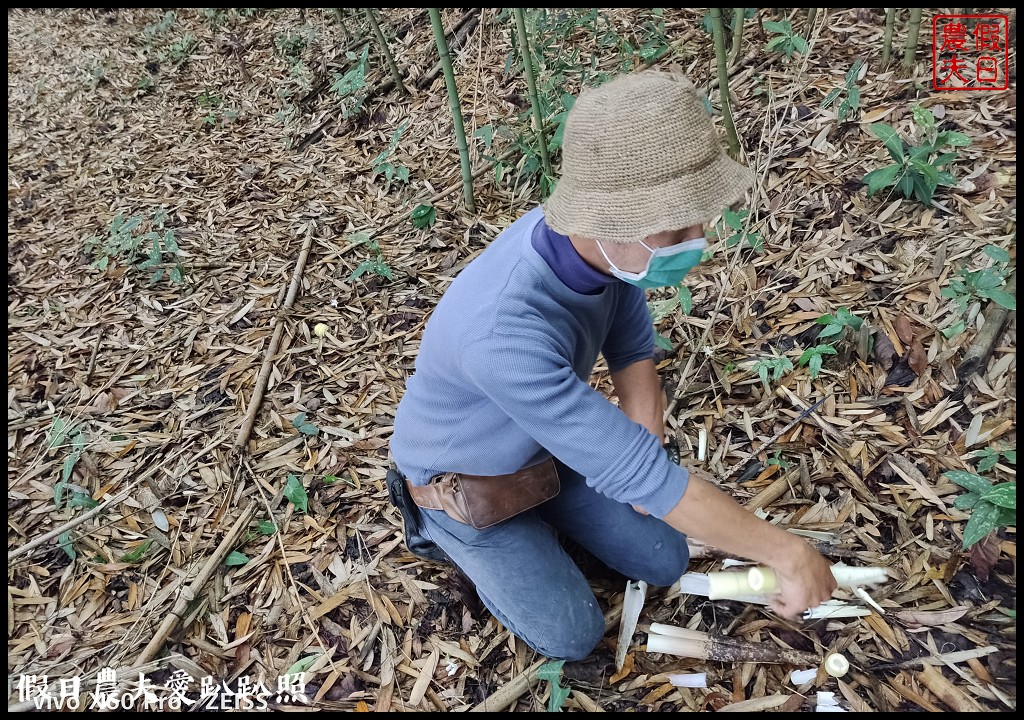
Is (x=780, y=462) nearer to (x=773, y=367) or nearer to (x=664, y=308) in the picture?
(x=773, y=367)

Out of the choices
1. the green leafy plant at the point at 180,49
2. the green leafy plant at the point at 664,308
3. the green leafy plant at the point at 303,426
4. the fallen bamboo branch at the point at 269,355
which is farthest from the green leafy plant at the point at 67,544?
the green leafy plant at the point at 180,49

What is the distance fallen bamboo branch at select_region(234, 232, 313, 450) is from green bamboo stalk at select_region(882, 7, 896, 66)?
3199mm

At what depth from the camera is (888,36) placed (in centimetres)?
306

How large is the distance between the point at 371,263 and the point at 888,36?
2.79 meters

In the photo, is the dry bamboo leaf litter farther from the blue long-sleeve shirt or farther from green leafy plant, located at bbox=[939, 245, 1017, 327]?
the blue long-sleeve shirt

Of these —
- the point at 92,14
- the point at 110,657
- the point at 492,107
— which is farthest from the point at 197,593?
the point at 92,14

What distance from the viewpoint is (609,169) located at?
1368 millimetres

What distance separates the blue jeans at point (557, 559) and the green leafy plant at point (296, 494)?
621mm

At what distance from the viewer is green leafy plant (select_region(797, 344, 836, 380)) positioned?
231 cm

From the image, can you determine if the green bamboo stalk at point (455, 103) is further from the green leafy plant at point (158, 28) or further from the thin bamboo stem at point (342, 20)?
the green leafy plant at point (158, 28)

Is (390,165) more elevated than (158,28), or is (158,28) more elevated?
(158,28)

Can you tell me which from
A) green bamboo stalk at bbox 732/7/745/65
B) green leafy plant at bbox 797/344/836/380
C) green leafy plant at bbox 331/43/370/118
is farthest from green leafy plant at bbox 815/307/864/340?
green leafy plant at bbox 331/43/370/118

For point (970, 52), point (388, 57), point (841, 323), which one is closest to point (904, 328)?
point (841, 323)

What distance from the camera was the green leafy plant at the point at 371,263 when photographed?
351 cm
